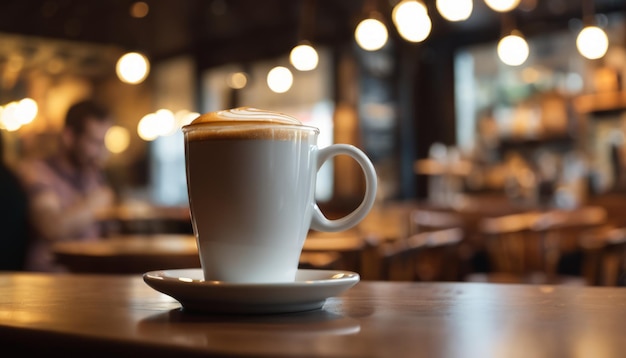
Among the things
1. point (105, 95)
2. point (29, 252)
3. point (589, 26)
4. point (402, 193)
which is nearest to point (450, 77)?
point (402, 193)

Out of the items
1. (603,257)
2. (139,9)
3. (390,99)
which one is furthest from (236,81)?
(603,257)

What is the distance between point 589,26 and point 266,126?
4.41 m

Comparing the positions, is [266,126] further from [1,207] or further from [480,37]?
[480,37]

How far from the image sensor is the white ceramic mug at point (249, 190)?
75 centimetres

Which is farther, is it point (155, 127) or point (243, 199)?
point (155, 127)

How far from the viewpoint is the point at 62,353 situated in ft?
1.84

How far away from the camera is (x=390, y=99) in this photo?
10008 millimetres

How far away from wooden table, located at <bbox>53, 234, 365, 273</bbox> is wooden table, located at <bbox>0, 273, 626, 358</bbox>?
1231 mm

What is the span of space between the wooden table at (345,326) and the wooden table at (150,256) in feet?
4.04

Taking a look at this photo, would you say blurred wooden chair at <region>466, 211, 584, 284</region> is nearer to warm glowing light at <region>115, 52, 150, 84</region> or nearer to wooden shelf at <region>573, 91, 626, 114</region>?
warm glowing light at <region>115, 52, 150, 84</region>

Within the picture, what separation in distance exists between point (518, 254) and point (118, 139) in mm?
8990

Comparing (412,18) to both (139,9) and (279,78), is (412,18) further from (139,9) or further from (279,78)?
(139,9)

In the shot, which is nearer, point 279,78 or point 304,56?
point 304,56

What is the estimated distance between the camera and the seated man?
3.54 m
